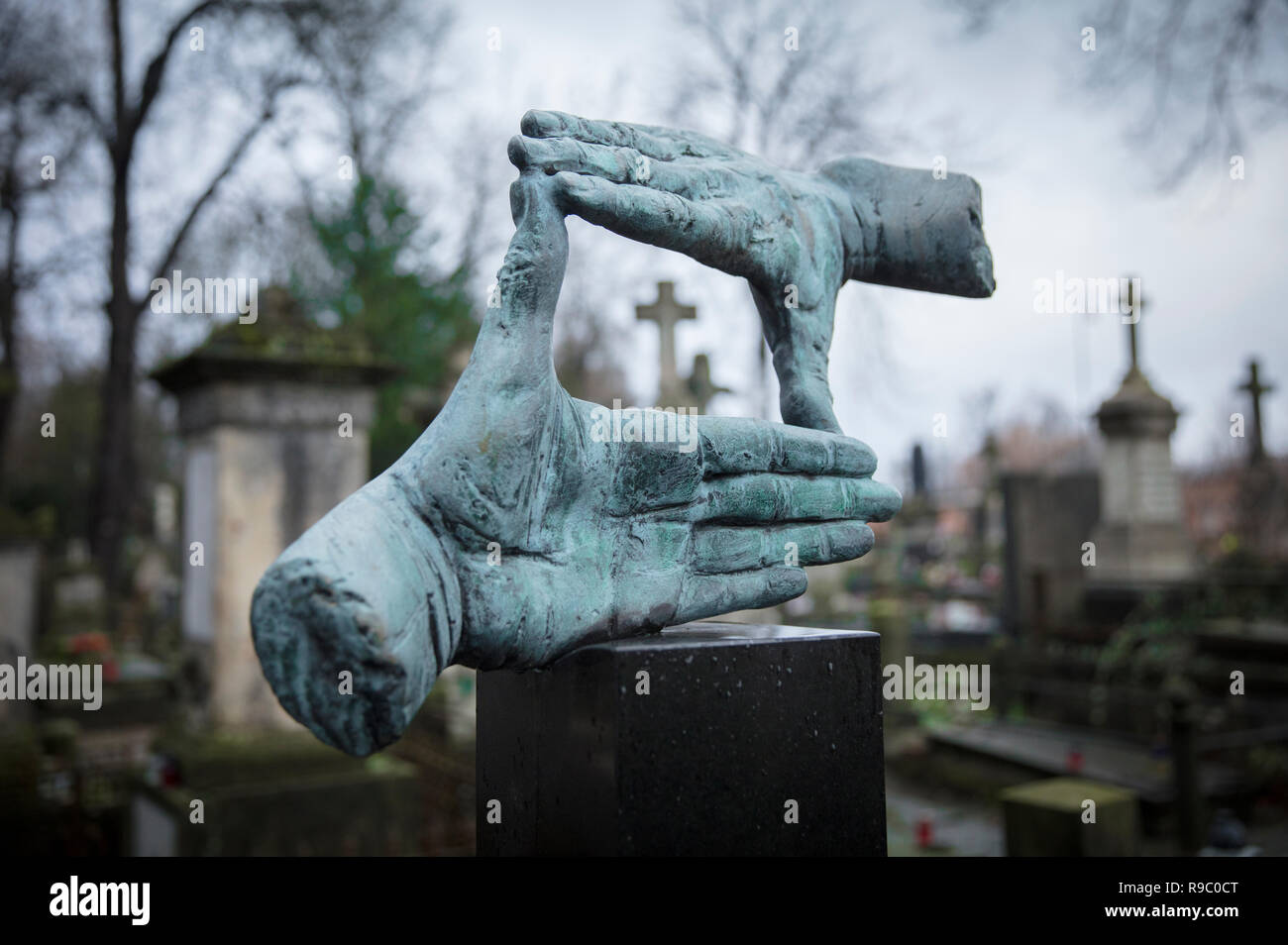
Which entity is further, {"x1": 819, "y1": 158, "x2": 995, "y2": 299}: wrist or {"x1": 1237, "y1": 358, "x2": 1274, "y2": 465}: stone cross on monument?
{"x1": 1237, "y1": 358, "x2": 1274, "y2": 465}: stone cross on monument

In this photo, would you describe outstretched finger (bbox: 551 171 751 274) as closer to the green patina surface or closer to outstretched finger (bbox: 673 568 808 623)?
the green patina surface

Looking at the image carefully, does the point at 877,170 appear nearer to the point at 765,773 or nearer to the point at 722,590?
the point at 722,590

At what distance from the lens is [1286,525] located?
21344 millimetres

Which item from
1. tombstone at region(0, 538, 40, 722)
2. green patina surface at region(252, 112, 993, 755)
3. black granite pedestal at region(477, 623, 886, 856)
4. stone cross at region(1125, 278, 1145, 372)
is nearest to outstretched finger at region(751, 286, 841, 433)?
green patina surface at region(252, 112, 993, 755)

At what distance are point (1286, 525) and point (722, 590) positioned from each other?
2301 cm

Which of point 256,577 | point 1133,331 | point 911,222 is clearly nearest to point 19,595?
point 256,577

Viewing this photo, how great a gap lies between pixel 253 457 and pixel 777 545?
4.66 m

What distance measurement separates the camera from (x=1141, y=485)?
13.3m

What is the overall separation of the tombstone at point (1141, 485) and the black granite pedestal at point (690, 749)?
11884 mm

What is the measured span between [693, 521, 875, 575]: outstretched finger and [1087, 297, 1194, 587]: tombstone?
11741 mm

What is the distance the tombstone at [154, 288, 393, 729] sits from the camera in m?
6.23

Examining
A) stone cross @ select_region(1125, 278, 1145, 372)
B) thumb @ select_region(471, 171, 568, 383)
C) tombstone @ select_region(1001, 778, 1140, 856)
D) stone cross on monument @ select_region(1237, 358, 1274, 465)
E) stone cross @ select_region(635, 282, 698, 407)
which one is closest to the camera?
thumb @ select_region(471, 171, 568, 383)

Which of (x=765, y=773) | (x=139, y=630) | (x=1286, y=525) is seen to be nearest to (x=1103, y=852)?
(x=765, y=773)
